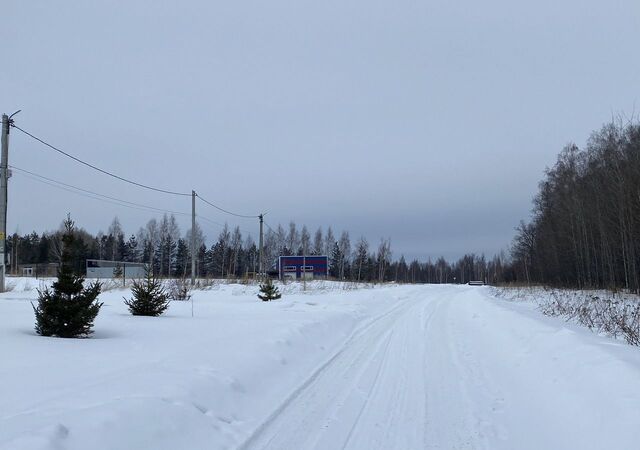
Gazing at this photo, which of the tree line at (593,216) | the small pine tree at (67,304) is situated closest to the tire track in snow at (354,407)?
the small pine tree at (67,304)

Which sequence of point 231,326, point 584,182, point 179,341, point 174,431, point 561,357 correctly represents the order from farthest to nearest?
1. point 584,182
2. point 231,326
3. point 179,341
4. point 561,357
5. point 174,431

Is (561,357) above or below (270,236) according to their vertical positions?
below

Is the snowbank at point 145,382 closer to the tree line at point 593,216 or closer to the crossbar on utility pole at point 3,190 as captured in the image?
the crossbar on utility pole at point 3,190

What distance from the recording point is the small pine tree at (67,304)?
9.79m

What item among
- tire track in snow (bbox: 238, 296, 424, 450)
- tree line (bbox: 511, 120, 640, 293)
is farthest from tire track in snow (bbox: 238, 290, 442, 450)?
tree line (bbox: 511, 120, 640, 293)

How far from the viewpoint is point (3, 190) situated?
20.0 m

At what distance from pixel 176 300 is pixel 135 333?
11644 mm

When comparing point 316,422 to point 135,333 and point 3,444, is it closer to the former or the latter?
point 3,444

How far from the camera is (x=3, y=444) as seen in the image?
362 cm

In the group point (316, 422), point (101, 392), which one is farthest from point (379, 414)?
point (101, 392)

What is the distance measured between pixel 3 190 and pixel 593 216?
42.3m

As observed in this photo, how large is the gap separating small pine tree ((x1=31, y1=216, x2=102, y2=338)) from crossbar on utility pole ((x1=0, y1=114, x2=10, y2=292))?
38.2ft

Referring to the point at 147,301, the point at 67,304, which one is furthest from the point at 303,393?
the point at 147,301

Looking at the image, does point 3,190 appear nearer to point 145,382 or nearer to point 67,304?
point 67,304
